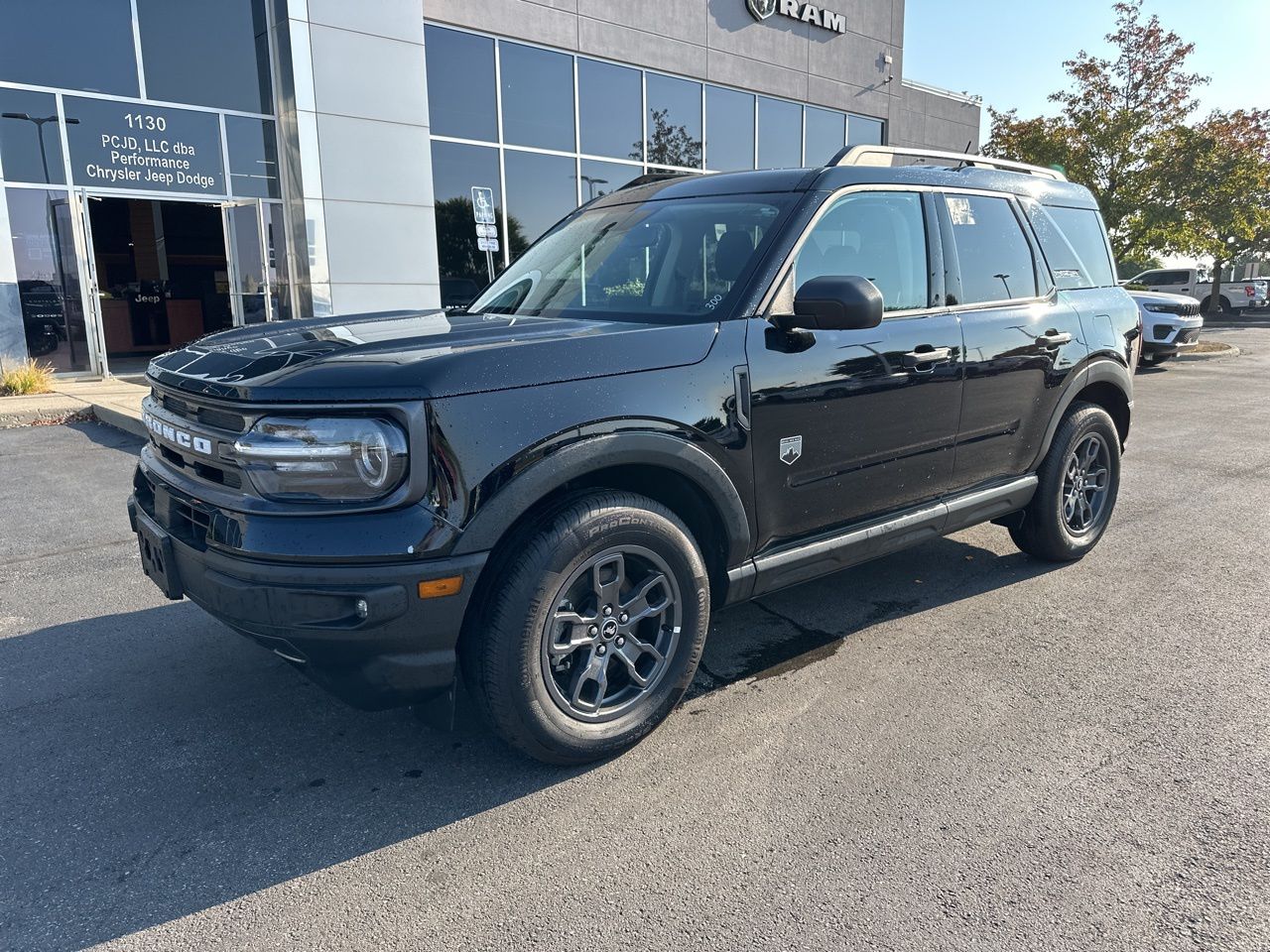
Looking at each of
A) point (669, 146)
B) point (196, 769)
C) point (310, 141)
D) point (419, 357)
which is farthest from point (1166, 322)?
point (196, 769)

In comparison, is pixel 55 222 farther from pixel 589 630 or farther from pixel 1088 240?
pixel 1088 240

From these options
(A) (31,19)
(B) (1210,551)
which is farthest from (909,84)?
(B) (1210,551)

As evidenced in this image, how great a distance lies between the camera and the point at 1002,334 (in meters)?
4.05

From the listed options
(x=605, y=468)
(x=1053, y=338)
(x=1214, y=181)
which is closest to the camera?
(x=605, y=468)

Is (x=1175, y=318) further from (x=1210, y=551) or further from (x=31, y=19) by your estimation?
(x=31, y=19)

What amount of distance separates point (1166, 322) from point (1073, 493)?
12.7m

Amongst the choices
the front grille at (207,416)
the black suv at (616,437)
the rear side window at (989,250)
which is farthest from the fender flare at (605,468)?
the rear side window at (989,250)

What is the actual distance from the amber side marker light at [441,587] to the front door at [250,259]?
39.9 ft

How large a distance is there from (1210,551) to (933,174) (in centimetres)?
289

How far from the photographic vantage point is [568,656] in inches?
113

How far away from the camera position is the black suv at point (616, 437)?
2.45 metres

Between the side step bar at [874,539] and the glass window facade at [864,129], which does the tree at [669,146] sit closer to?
the glass window facade at [864,129]

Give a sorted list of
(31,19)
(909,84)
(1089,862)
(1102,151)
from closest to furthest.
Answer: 1. (1089,862)
2. (31,19)
3. (1102,151)
4. (909,84)

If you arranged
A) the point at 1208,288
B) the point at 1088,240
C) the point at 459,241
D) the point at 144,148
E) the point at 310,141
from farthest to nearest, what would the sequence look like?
1. the point at 1208,288
2. the point at 459,241
3. the point at 310,141
4. the point at 144,148
5. the point at 1088,240
